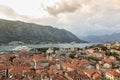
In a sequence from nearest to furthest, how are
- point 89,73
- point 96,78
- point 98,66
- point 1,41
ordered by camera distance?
point 96,78, point 89,73, point 98,66, point 1,41

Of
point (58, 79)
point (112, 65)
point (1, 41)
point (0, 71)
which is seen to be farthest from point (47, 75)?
point (1, 41)

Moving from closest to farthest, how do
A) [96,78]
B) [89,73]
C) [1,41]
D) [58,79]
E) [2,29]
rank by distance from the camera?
[58,79] → [96,78] → [89,73] → [1,41] → [2,29]

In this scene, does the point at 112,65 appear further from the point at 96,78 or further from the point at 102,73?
the point at 96,78

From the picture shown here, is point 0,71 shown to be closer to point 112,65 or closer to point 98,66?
point 98,66

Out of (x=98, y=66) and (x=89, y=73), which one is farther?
(x=98, y=66)

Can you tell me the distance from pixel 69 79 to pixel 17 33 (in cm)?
17630

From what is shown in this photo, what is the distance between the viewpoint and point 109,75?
2806cm

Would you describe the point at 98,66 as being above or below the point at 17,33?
below

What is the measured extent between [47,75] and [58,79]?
Answer: 9.89 ft

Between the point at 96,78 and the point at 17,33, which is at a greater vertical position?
the point at 17,33

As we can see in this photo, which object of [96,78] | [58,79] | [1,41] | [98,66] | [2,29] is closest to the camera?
[58,79]

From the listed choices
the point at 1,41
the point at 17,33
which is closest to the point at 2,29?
the point at 17,33

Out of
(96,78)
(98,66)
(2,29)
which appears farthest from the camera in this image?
(2,29)

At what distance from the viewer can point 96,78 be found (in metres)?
26.5
